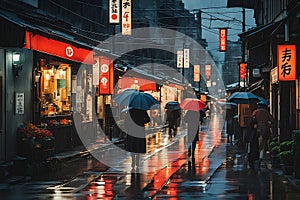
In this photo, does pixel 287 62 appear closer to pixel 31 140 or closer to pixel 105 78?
pixel 31 140

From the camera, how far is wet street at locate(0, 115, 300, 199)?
45.6 ft

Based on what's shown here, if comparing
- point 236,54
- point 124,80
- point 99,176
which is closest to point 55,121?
point 99,176

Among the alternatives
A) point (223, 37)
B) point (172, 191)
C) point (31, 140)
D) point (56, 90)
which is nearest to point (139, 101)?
point (31, 140)

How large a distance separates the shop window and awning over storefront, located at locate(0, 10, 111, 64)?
44.1 inches

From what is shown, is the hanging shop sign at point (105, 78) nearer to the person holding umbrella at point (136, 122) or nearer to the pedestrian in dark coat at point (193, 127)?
the pedestrian in dark coat at point (193, 127)

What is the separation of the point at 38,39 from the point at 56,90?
636 cm

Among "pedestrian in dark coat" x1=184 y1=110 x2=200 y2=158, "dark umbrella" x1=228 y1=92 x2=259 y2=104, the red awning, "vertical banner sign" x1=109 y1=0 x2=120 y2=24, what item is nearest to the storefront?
"vertical banner sign" x1=109 y1=0 x2=120 y2=24

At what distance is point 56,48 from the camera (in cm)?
2209

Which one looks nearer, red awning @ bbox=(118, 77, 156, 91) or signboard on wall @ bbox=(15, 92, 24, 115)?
signboard on wall @ bbox=(15, 92, 24, 115)

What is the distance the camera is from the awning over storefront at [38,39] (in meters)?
16.3

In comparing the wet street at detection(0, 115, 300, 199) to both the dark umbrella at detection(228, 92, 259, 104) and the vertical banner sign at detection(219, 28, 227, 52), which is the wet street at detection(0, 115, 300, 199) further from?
the vertical banner sign at detection(219, 28, 227, 52)

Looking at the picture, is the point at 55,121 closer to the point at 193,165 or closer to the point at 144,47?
the point at 193,165

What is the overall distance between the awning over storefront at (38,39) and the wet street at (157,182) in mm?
3954

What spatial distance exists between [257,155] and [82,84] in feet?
42.5
